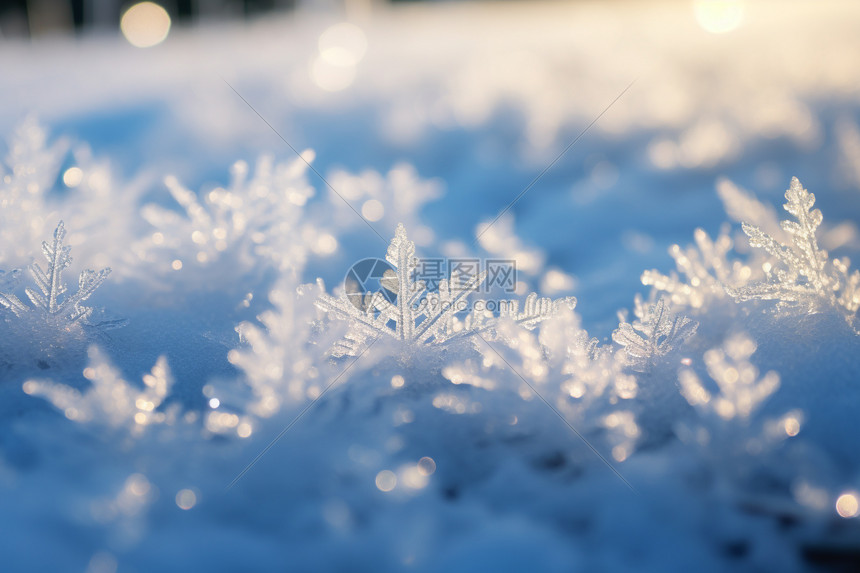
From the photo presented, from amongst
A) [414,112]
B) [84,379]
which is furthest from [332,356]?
[414,112]

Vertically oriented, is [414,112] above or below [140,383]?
above

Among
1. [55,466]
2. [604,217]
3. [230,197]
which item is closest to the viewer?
[55,466]

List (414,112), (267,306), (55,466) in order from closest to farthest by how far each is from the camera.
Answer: (55,466) → (267,306) → (414,112)

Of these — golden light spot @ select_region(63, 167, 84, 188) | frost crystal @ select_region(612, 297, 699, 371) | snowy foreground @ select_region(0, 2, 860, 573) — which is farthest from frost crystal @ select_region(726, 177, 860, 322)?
golden light spot @ select_region(63, 167, 84, 188)

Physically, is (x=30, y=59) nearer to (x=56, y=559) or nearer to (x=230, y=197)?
(x=230, y=197)

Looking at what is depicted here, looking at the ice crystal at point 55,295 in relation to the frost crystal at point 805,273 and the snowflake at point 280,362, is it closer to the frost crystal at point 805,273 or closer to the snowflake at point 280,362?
the snowflake at point 280,362

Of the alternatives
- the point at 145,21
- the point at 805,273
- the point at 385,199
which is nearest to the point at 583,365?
the point at 805,273

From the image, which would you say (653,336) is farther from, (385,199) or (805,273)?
(385,199)

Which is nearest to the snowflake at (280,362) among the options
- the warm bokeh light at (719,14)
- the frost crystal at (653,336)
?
the frost crystal at (653,336)
